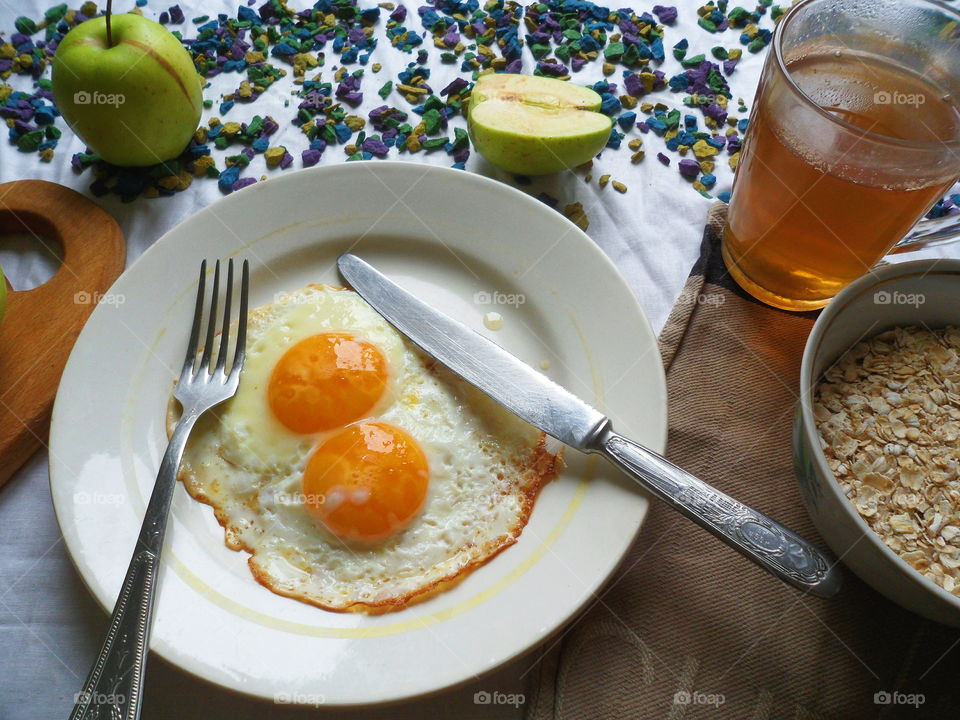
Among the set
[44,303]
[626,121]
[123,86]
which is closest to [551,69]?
[626,121]

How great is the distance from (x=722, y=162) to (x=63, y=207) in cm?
149

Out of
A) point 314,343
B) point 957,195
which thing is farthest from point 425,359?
point 957,195

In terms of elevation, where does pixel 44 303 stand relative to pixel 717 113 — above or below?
below

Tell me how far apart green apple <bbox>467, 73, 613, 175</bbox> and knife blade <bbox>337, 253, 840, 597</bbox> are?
0.40 meters

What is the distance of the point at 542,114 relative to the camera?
153 centimetres

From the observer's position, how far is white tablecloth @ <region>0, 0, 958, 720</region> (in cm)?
109

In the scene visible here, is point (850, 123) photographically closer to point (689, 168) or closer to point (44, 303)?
point (689, 168)

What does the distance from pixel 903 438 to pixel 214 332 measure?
119cm

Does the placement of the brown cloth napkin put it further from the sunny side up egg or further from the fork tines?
the fork tines

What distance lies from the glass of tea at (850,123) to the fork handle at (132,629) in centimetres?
111

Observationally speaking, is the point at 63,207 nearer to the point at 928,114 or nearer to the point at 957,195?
the point at 928,114

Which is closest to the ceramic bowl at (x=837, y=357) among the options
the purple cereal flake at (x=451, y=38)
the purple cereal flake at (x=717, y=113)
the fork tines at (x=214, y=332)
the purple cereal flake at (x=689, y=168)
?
the purple cereal flake at (x=689, y=168)

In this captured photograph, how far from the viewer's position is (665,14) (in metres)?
1.83

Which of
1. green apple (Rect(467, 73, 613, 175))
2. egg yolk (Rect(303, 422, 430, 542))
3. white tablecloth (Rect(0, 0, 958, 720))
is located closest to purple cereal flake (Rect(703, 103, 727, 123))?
white tablecloth (Rect(0, 0, 958, 720))
